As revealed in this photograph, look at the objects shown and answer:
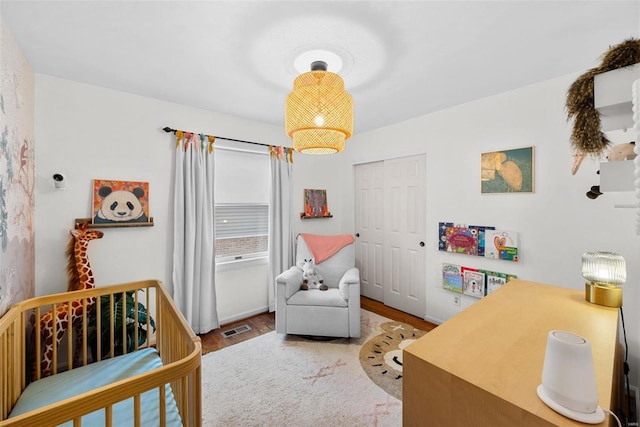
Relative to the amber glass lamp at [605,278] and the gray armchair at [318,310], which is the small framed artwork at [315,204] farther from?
the amber glass lamp at [605,278]

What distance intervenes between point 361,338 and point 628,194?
7.72ft

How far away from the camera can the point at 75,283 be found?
6.95ft

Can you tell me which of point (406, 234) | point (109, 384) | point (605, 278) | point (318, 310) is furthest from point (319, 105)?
point (406, 234)

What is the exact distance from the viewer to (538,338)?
1.05m

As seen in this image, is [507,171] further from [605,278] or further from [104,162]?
[104,162]

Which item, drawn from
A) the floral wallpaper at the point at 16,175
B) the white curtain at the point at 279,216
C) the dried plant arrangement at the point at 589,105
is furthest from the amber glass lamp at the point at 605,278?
the floral wallpaper at the point at 16,175

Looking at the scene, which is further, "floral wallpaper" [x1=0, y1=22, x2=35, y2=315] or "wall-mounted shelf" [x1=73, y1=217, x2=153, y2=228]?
"wall-mounted shelf" [x1=73, y1=217, x2=153, y2=228]

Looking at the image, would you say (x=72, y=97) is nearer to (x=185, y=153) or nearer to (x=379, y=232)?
(x=185, y=153)

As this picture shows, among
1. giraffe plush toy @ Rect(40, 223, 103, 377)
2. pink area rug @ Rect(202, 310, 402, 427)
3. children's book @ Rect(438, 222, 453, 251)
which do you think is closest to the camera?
pink area rug @ Rect(202, 310, 402, 427)

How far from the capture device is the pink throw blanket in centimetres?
319

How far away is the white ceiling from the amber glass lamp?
4.11ft

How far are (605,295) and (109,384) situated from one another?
2210mm

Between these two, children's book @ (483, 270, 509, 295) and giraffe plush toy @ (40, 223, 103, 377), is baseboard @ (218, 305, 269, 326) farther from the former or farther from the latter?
children's book @ (483, 270, 509, 295)

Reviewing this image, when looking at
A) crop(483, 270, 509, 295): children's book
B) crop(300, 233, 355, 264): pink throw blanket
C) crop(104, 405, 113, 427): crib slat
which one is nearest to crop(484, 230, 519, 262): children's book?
crop(483, 270, 509, 295): children's book
